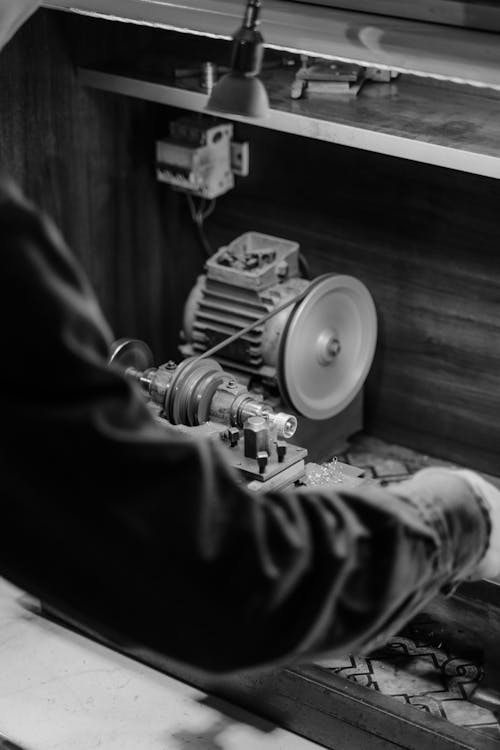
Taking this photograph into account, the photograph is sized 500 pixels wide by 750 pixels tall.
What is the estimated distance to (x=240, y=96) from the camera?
6.38ft

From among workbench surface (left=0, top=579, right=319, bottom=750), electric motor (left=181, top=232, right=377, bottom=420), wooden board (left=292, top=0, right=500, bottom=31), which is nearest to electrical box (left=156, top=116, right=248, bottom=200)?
electric motor (left=181, top=232, right=377, bottom=420)

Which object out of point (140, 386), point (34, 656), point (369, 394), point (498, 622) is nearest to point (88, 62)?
point (140, 386)

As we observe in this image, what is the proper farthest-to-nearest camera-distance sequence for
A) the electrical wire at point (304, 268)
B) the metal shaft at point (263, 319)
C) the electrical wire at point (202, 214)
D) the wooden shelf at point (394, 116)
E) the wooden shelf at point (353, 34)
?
the electrical wire at point (202, 214)
the electrical wire at point (304, 268)
the metal shaft at point (263, 319)
the wooden shelf at point (394, 116)
the wooden shelf at point (353, 34)

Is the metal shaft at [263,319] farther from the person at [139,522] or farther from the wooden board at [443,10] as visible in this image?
the person at [139,522]

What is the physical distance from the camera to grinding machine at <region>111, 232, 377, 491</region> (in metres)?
2.59

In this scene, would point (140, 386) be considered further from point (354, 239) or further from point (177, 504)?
point (177, 504)

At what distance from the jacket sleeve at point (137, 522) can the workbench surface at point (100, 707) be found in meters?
1.15

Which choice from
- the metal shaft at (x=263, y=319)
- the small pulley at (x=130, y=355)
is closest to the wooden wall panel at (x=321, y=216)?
the metal shaft at (x=263, y=319)

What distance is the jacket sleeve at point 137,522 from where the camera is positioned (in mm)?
871

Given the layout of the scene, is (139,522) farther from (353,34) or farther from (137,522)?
(353,34)

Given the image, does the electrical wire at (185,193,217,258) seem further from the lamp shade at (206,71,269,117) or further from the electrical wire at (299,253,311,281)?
the lamp shade at (206,71,269,117)

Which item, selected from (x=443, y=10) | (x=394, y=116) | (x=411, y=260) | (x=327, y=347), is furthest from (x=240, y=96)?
(x=411, y=260)

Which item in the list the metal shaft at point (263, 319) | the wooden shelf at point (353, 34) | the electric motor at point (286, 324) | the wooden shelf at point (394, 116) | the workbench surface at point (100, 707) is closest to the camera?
the wooden shelf at point (353, 34)

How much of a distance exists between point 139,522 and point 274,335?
1757 millimetres
